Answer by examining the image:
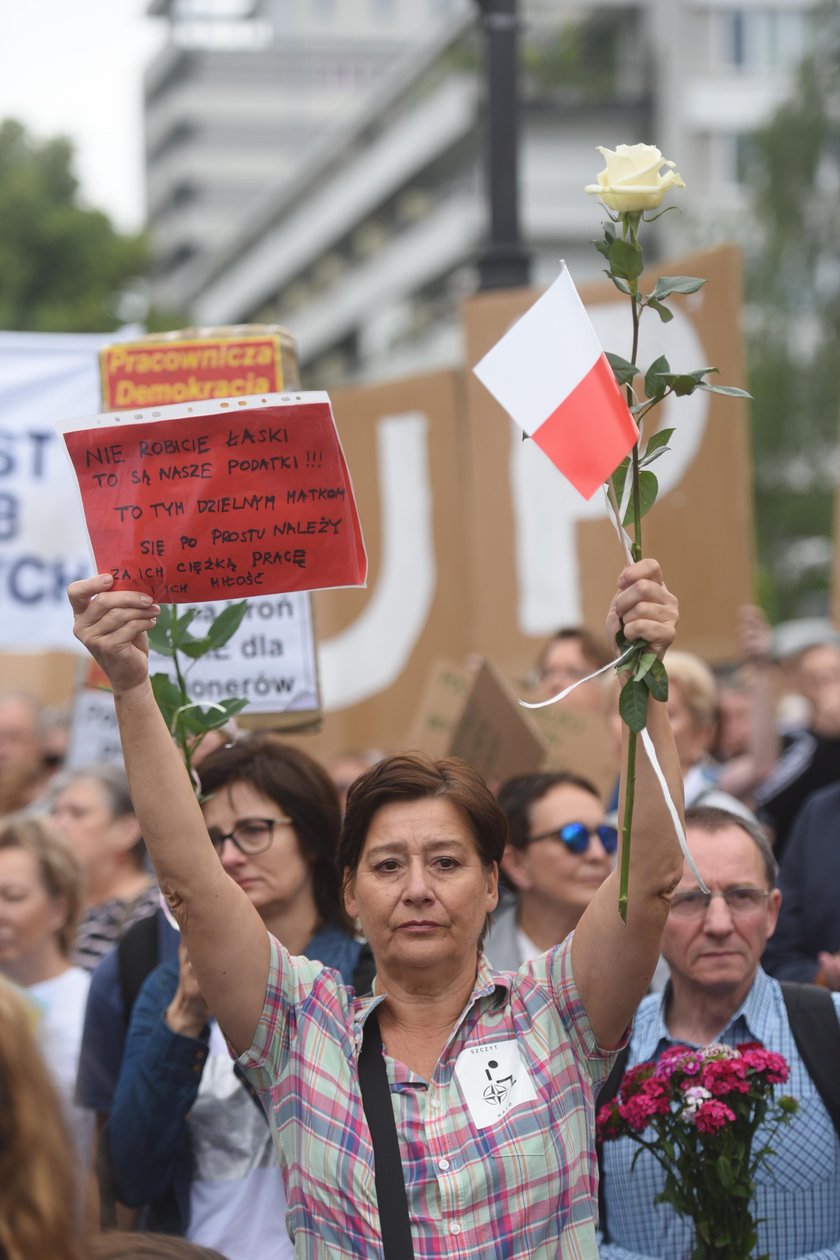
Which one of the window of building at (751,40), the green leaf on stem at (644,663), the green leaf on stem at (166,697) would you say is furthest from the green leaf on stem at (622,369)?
the window of building at (751,40)

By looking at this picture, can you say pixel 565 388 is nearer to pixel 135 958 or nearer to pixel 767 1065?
pixel 767 1065

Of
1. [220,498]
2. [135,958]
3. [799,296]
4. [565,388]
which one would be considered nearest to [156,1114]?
[135,958]

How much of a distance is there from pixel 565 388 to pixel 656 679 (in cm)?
45

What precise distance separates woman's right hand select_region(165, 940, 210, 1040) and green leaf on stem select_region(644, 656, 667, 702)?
110cm

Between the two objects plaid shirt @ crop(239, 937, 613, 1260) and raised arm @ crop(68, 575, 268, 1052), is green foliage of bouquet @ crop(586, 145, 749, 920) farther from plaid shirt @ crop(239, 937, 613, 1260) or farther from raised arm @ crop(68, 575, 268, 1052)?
raised arm @ crop(68, 575, 268, 1052)

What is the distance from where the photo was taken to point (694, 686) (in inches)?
192

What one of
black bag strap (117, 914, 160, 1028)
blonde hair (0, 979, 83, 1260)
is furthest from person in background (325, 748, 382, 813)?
blonde hair (0, 979, 83, 1260)

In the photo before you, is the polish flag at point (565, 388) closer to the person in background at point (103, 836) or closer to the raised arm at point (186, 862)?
the raised arm at point (186, 862)

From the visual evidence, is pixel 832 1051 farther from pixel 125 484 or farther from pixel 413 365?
pixel 413 365

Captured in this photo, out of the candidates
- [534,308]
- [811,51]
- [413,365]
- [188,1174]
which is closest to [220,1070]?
[188,1174]

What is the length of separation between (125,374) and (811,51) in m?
25.8

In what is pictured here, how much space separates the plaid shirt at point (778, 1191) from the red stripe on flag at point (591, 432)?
3.86ft

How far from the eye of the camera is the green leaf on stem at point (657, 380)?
262 centimetres

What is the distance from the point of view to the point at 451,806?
2.78 meters
